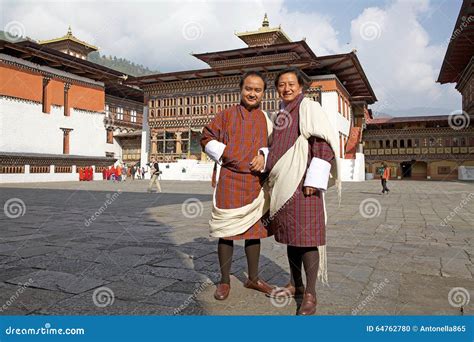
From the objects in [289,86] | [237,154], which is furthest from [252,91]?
[237,154]

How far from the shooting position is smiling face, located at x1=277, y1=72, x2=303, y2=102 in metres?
2.71

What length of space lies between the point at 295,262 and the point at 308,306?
15.1 inches

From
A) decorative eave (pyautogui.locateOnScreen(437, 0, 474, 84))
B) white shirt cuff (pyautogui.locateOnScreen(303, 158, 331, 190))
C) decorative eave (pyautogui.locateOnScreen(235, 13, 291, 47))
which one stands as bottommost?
white shirt cuff (pyautogui.locateOnScreen(303, 158, 331, 190))

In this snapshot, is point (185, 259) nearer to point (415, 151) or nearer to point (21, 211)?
point (21, 211)

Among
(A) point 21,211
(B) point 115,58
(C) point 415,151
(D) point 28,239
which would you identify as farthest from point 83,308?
(B) point 115,58

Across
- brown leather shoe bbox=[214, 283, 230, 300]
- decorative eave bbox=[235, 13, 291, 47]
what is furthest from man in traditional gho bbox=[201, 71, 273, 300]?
decorative eave bbox=[235, 13, 291, 47]

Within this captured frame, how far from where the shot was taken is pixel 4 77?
2714 centimetres
